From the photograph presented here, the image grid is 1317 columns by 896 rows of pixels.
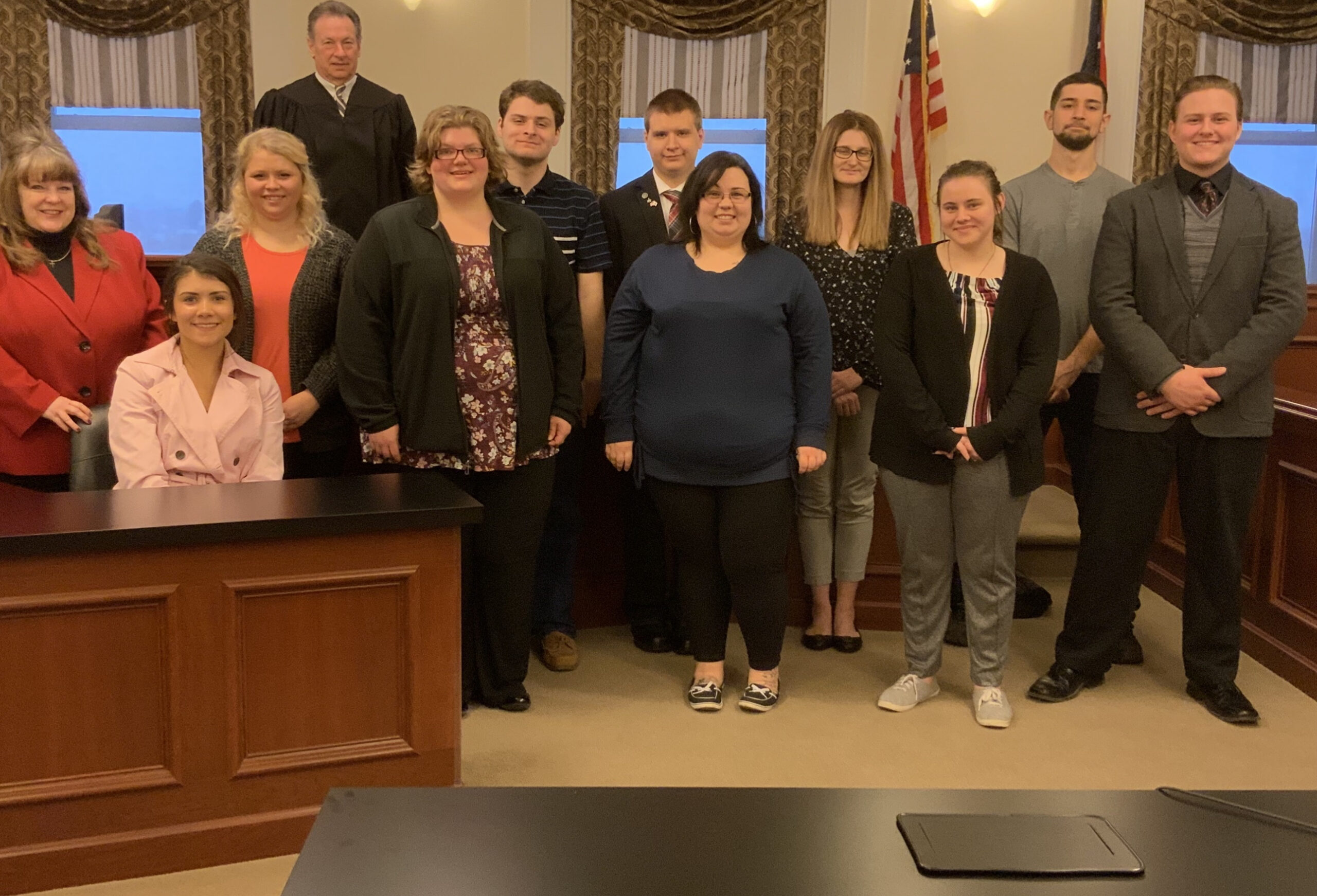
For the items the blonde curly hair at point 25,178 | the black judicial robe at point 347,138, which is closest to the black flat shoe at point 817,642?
the black judicial robe at point 347,138

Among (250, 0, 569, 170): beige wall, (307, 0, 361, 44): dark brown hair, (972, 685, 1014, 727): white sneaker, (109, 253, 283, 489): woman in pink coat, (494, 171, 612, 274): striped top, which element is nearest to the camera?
(109, 253, 283, 489): woman in pink coat

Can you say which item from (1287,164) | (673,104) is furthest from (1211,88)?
(1287,164)

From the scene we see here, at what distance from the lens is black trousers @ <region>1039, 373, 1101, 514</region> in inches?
147

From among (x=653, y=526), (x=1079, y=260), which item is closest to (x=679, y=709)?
(x=653, y=526)

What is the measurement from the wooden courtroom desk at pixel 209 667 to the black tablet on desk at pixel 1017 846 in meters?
1.55

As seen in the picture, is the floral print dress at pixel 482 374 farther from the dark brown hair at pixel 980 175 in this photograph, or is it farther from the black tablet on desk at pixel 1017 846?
the black tablet on desk at pixel 1017 846

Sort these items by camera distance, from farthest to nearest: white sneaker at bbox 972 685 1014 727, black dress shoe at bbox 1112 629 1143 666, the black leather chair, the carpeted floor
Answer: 1. black dress shoe at bbox 1112 629 1143 666
2. white sneaker at bbox 972 685 1014 727
3. the carpeted floor
4. the black leather chair

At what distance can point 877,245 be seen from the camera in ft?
11.6

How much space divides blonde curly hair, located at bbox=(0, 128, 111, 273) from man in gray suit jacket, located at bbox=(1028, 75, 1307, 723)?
2.75 m

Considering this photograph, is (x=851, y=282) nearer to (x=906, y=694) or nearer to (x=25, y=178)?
(x=906, y=694)

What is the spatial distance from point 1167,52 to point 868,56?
5.67 ft

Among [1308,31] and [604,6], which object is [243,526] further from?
[1308,31]

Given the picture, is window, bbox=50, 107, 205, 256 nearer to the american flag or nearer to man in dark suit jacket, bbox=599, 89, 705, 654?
the american flag

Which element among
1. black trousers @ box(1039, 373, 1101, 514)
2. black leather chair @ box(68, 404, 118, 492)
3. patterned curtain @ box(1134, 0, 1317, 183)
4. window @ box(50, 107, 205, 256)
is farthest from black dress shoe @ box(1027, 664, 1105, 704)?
window @ box(50, 107, 205, 256)
